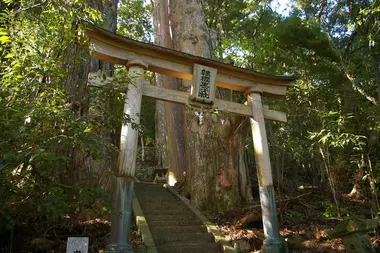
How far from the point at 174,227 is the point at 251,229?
1.57 meters

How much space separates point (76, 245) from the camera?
114 inches

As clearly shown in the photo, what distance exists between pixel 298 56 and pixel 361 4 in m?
1.95

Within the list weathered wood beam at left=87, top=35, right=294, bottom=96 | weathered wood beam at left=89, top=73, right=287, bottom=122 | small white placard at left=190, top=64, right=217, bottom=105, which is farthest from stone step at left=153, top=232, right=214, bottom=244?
weathered wood beam at left=87, top=35, right=294, bottom=96

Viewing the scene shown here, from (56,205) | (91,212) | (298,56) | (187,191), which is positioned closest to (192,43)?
(298,56)

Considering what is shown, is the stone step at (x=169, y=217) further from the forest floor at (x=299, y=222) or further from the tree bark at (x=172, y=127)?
the tree bark at (x=172, y=127)

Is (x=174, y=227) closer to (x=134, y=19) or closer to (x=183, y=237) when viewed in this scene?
(x=183, y=237)

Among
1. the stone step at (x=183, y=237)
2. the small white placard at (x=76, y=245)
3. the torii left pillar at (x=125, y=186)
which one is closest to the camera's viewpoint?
the small white placard at (x=76, y=245)

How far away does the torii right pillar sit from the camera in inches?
195

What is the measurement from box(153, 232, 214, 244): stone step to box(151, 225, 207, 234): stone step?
0.13m

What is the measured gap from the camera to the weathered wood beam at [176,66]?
4.78 metres

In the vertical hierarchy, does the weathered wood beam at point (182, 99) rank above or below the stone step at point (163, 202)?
above

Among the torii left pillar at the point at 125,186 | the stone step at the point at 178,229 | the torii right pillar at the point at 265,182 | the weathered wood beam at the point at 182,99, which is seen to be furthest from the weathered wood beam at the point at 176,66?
the stone step at the point at 178,229

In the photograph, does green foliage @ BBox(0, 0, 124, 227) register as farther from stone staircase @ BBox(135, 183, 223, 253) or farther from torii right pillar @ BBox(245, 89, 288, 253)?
torii right pillar @ BBox(245, 89, 288, 253)

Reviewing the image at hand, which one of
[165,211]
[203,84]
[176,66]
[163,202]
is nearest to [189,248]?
[165,211]
